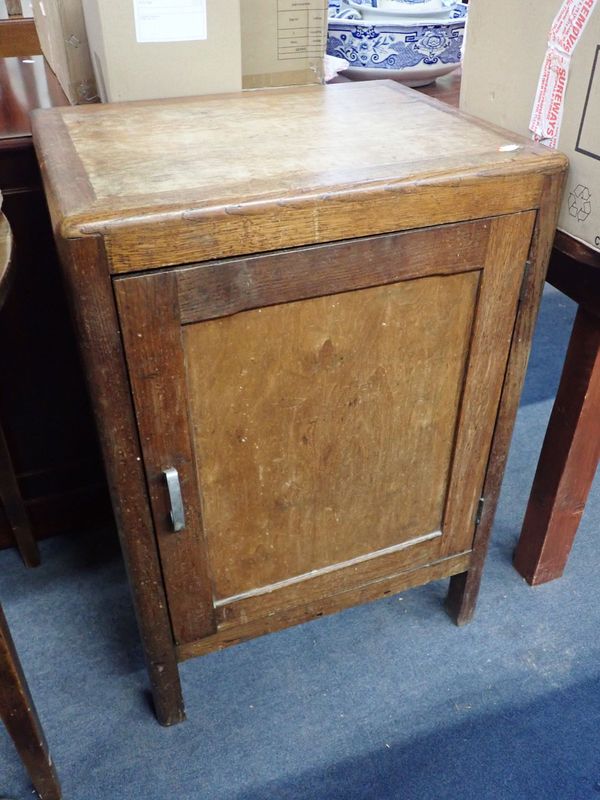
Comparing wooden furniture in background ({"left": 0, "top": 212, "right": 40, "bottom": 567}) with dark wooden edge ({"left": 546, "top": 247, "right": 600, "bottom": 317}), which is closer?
dark wooden edge ({"left": 546, "top": 247, "right": 600, "bottom": 317})

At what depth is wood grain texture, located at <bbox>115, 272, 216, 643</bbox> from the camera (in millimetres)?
708

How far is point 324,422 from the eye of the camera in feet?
2.92

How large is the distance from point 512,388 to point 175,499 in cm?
48

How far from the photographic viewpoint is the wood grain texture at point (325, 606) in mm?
1023

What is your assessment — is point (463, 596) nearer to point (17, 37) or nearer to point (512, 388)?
point (512, 388)

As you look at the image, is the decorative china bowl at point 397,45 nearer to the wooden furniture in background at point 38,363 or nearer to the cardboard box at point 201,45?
the cardboard box at point 201,45

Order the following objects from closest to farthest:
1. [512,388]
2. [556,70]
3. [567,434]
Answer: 1. [556,70]
2. [512,388]
3. [567,434]

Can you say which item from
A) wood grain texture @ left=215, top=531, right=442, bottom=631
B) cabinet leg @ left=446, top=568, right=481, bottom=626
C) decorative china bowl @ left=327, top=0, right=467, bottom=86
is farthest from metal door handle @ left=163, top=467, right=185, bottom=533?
decorative china bowl @ left=327, top=0, right=467, bottom=86

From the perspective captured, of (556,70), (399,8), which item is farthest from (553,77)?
(399,8)

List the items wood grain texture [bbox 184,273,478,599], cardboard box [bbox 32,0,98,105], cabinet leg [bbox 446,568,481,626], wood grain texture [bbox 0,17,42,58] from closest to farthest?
wood grain texture [bbox 184,273,478,599]
cardboard box [bbox 32,0,98,105]
cabinet leg [bbox 446,568,481,626]
wood grain texture [bbox 0,17,42,58]

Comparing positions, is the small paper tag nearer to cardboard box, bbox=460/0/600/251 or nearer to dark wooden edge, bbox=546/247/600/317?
cardboard box, bbox=460/0/600/251

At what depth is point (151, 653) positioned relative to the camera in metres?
1.00

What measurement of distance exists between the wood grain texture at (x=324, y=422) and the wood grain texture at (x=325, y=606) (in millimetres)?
72

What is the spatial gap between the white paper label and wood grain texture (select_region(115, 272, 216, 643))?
481 millimetres
